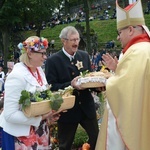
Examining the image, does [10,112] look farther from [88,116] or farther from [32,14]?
[32,14]

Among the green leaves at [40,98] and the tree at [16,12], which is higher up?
the tree at [16,12]

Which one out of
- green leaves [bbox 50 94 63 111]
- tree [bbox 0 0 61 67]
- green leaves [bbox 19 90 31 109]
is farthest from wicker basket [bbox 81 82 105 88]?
tree [bbox 0 0 61 67]

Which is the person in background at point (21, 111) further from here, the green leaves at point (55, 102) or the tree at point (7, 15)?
the tree at point (7, 15)

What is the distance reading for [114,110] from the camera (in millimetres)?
3270

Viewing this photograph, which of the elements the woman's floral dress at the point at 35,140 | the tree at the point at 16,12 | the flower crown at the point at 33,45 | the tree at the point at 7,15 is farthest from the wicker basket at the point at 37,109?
the tree at the point at 7,15

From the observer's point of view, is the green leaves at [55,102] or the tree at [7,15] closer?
the green leaves at [55,102]

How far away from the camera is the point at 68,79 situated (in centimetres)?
451

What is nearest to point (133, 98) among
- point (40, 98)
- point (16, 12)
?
point (40, 98)

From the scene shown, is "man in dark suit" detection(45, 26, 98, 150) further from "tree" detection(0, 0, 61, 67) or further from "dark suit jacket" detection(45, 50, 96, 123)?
"tree" detection(0, 0, 61, 67)

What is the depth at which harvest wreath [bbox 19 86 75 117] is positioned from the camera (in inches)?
130

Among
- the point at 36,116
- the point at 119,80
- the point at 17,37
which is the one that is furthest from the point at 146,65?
the point at 17,37

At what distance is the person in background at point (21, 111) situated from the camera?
338cm

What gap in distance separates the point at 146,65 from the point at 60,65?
5.28 ft

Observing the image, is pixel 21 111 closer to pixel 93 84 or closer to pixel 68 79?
pixel 93 84
